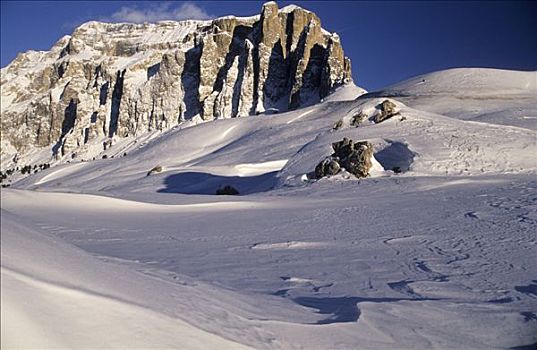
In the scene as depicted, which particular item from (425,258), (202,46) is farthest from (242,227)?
(202,46)

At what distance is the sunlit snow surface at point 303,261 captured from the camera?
8.68 ft

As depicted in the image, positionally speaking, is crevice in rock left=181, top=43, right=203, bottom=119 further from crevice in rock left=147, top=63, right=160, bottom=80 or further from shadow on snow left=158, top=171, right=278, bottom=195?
shadow on snow left=158, top=171, right=278, bottom=195

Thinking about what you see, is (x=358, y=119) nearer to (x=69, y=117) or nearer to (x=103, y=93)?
(x=103, y=93)

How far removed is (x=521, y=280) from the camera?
16.7ft

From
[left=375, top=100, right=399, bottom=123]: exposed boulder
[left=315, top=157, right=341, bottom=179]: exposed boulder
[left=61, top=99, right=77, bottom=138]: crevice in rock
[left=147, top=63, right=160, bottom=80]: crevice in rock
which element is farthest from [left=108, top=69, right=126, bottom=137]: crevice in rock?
[left=315, top=157, right=341, bottom=179]: exposed boulder

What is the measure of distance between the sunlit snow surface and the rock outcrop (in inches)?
23.9

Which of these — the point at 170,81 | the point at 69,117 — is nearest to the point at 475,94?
the point at 170,81

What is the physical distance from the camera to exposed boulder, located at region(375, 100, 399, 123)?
75.2 ft

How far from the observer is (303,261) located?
6359 millimetres

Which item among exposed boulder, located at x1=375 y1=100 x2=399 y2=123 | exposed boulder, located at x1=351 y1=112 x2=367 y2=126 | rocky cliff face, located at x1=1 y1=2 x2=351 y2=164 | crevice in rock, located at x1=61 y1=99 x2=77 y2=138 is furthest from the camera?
crevice in rock, located at x1=61 y1=99 x2=77 y2=138

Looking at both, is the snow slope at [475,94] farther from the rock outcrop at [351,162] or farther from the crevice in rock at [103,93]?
the crevice in rock at [103,93]

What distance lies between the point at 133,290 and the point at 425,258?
434cm

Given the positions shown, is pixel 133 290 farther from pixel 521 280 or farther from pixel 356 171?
pixel 356 171

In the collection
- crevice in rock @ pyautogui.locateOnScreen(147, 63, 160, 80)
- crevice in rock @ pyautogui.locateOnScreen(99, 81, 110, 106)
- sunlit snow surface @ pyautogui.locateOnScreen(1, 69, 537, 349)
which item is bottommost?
sunlit snow surface @ pyautogui.locateOnScreen(1, 69, 537, 349)
